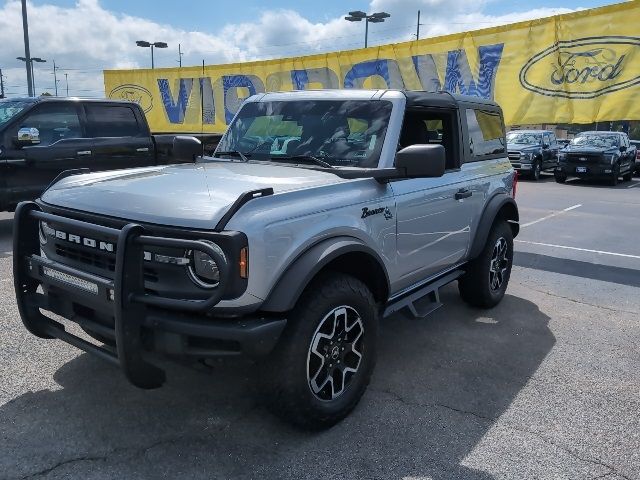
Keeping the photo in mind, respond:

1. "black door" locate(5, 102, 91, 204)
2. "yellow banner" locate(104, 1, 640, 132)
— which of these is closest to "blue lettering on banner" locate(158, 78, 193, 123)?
"yellow banner" locate(104, 1, 640, 132)

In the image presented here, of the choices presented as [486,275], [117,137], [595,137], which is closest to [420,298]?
[486,275]

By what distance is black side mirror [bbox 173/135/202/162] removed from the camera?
4.70m

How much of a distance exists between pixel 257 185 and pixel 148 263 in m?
0.74

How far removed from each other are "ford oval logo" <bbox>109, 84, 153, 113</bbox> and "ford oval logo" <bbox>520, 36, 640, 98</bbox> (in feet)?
56.8

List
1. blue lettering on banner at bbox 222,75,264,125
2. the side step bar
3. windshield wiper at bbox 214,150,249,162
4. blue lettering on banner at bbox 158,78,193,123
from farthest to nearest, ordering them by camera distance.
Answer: blue lettering on banner at bbox 158,78,193,123
blue lettering on banner at bbox 222,75,264,125
windshield wiper at bbox 214,150,249,162
the side step bar

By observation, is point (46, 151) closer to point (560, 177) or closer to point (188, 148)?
point (188, 148)

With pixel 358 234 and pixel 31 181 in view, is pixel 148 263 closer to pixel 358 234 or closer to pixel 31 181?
pixel 358 234

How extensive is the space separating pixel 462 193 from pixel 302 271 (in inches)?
86.4

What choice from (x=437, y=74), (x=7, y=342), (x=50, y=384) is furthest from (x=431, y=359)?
(x=437, y=74)

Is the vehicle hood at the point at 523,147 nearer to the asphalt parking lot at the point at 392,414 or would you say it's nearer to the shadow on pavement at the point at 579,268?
the shadow on pavement at the point at 579,268

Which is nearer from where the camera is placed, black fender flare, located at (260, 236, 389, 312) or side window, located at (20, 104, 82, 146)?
black fender flare, located at (260, 236, 389, 312)

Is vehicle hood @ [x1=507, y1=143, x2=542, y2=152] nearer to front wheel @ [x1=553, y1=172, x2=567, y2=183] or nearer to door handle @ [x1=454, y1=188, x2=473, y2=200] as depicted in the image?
front wheel @ [x1=553, y1=172, x2=567, y2=183]

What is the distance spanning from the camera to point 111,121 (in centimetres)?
866

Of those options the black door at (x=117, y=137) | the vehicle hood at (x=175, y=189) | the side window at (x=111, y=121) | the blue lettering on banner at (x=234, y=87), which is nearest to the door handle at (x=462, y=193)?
the vehicle hood at (x=175, y=189)
